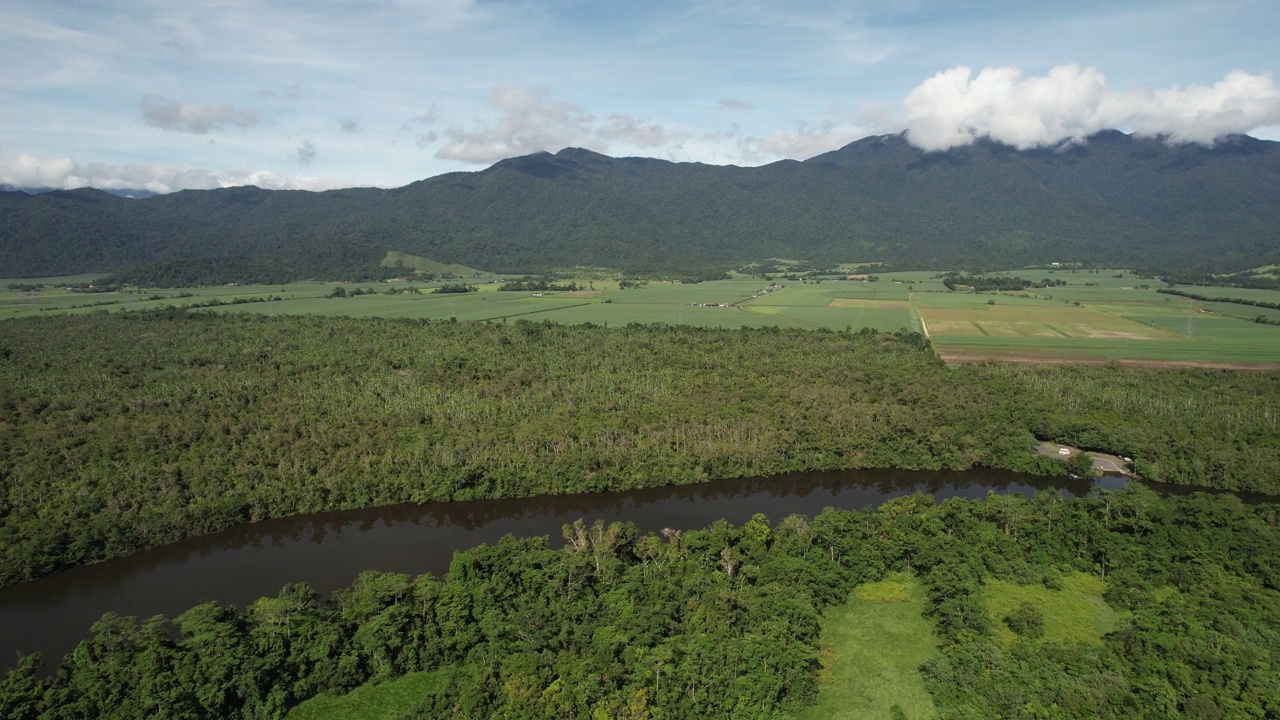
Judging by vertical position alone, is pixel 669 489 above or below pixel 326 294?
below

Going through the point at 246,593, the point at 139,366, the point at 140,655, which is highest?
the point at 139,366

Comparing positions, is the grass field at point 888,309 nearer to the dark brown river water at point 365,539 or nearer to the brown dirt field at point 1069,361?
the brown dirt field at point 1069,361

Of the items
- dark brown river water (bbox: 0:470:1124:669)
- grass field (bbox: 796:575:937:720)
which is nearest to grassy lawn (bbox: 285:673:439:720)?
dark brown river water (bbox: 0:470:1124:669)

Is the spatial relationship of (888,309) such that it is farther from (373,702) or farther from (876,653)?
(373,702)

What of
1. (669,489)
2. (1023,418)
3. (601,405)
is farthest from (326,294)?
(1023,418)

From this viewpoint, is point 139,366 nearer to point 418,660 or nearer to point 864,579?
point 418,660

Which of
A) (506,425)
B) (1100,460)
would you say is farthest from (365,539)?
(1100,460)
